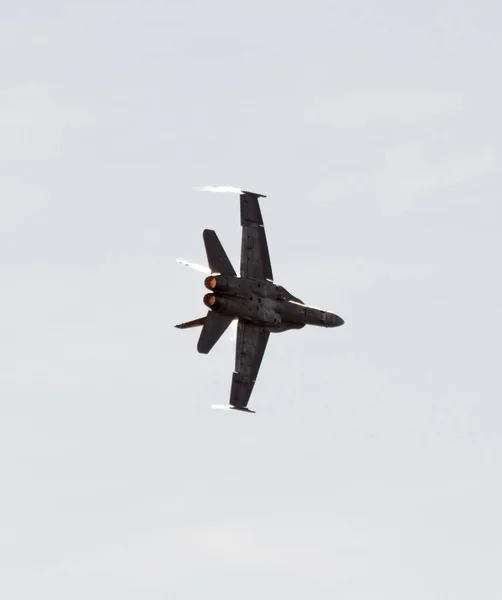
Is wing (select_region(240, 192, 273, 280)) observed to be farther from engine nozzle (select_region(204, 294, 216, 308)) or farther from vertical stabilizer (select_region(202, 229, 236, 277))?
engine nozzle (select_region(204, 294, 216, 308))

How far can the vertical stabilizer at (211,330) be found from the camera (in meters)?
124

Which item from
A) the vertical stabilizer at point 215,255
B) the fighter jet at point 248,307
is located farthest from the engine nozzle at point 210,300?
the vertical stabilizer at point 215,255

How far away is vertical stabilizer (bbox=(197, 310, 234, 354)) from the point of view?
124 m

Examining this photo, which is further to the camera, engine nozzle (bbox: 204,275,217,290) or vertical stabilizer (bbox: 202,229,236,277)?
vertical stabilizer (bbox: 202,229,236,277)

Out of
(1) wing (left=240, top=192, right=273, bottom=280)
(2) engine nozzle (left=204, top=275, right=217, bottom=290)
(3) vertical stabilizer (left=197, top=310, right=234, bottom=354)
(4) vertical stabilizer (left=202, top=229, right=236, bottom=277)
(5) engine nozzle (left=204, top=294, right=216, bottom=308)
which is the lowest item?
(3) vertical stabilizer (left=197, top=310, right=234, bottom=354)

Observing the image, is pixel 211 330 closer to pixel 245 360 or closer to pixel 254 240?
pixel 245 360

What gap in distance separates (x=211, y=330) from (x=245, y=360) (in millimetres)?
6893

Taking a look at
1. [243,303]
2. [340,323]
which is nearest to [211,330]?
[243,303]

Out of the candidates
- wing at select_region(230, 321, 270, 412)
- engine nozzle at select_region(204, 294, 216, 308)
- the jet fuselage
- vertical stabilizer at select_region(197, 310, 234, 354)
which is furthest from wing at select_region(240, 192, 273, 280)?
engine nozzle at select_region(204, 294, 216, 308)

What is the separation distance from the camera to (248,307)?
414 ft

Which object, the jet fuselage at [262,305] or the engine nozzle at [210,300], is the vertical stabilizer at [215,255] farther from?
the engine nozzle at [210,300]

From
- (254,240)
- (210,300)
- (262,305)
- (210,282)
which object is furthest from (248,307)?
(254,240)

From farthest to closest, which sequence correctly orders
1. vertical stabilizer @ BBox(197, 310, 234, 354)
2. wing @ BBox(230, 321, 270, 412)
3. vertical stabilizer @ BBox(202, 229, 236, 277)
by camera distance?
wing @ BBox(230, 321, 270, 412) → vertical stabilizer @ BBox(202, 229, 236, 277) → vertical stabilizer @ BBox(197, 310, 234, 354)

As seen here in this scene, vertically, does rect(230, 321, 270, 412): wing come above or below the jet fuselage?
below
